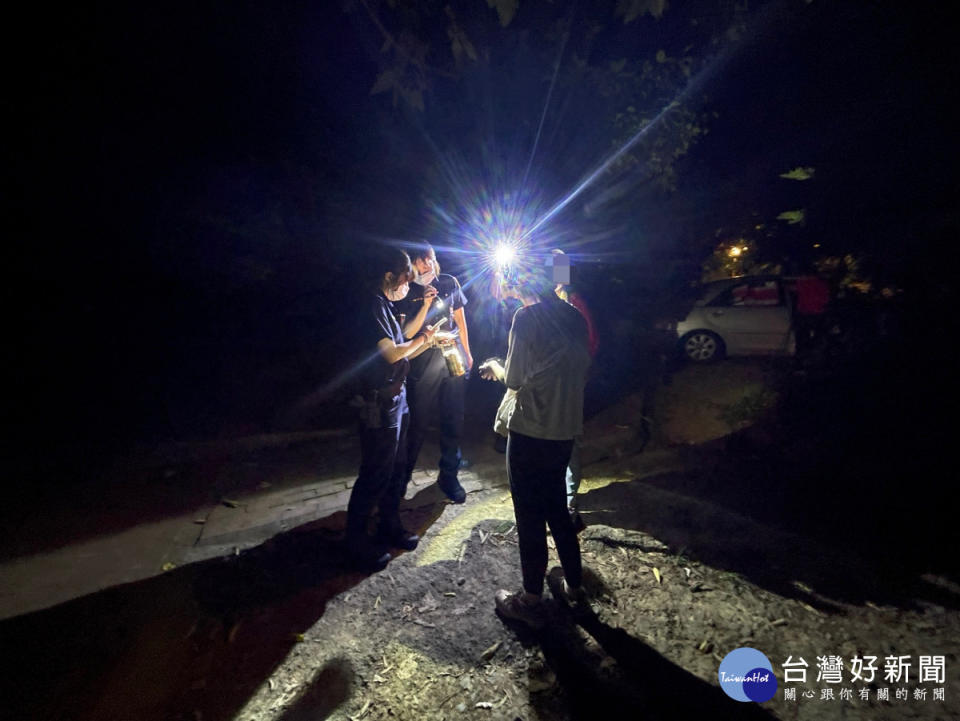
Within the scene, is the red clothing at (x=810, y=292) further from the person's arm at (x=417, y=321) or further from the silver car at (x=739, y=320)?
the person's arm at (x=417, y=321)

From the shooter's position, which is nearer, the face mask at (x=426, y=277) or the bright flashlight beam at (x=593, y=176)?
the face mask at (x=426, y=277)

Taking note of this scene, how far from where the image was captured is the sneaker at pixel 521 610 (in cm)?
249

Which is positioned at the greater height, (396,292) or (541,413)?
(396,292)

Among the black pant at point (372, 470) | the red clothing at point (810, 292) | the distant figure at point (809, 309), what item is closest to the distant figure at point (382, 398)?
the black pant at point (372, 470)

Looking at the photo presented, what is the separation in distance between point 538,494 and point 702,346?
7.90 m

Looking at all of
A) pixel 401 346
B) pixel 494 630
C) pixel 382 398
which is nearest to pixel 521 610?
pixel 494 630

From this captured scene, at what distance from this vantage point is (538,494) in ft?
7.91

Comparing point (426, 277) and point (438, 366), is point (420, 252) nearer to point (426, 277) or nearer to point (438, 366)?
point (426, 277)

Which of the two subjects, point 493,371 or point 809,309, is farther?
point 809,309

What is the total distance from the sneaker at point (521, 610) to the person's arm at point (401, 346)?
1.77m

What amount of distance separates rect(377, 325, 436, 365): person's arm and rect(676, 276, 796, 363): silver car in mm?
7296

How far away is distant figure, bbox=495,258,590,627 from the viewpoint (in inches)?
92.6

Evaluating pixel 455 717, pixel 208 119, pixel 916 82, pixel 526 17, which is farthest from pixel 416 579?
pixel 916 82

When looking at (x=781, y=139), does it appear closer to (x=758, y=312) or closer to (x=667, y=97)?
(x=667, y=97)
